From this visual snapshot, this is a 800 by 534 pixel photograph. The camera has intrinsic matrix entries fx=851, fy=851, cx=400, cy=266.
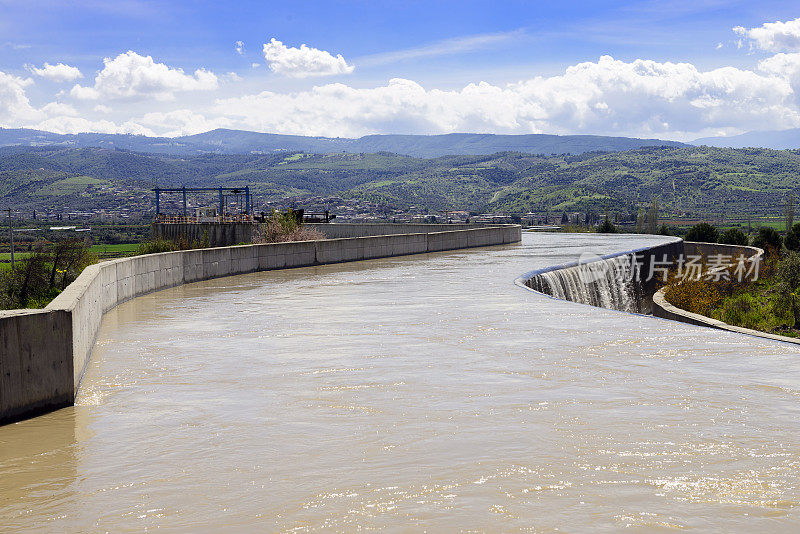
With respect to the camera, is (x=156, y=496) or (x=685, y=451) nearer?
(x=156, y=496)

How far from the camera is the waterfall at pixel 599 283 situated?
80.7ft

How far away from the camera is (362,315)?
50.4ft

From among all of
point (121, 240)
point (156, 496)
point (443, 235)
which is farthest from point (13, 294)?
point (156, 496)

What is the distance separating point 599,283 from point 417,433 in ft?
73.8

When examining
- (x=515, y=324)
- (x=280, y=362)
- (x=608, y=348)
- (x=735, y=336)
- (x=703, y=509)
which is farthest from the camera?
(x=515, y=324)

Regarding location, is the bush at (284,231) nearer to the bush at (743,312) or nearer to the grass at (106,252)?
the bush at (743,312)

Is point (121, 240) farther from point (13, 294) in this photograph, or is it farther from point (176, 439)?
point (176, 439)

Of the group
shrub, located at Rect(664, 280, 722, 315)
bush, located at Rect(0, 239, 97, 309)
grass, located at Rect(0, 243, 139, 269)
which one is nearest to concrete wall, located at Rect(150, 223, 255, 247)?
bush, located at Rect(0, 239, 97, 309)

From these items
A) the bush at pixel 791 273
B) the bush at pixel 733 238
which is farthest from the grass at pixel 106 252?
the bush at pixel 791 273

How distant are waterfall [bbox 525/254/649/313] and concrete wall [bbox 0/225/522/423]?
8.11m

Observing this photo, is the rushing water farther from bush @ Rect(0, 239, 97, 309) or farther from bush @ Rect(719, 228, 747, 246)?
bush @ Rect(0, 239, 97, 309)

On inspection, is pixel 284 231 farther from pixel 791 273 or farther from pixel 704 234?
pixel 704 234

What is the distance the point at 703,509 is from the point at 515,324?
846 cm

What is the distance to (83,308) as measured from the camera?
1039 centimetres
